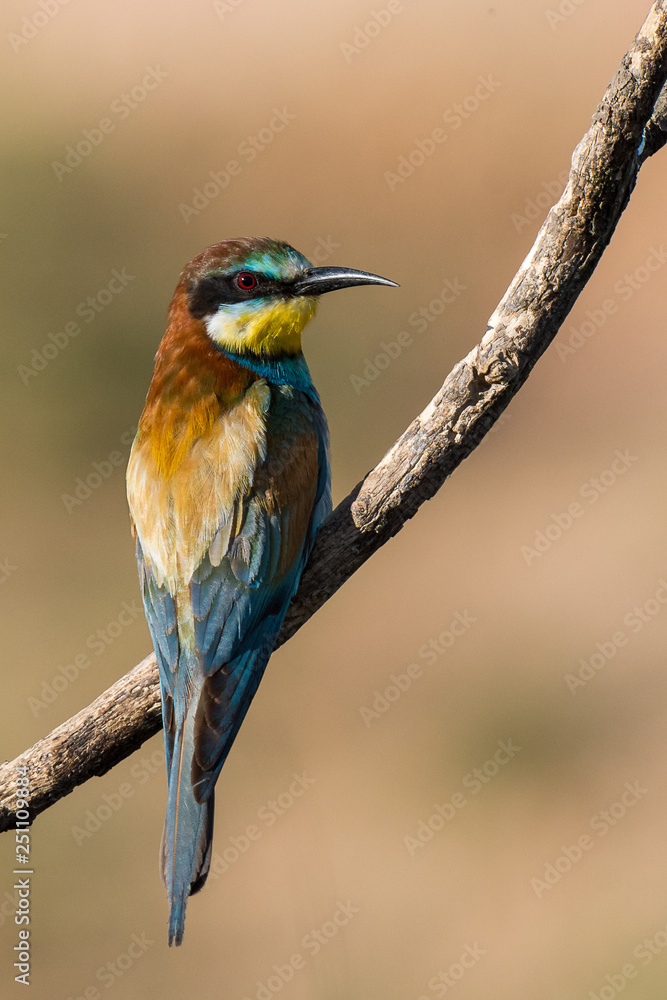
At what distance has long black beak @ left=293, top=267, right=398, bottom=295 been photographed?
10.7 ft

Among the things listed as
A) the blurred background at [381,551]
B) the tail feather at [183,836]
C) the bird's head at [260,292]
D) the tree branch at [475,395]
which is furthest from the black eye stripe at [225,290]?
the blurred background at [381,551]

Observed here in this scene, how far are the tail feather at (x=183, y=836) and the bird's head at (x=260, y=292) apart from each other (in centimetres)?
122

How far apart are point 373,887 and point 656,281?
5511 mm

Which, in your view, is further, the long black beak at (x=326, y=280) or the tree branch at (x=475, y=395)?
the long black beak at (x=326, y=280)

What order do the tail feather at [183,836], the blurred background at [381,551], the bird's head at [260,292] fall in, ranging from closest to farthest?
the tail feather at [183,836], the bird's head at [260,292], the blurred background at [381,551]

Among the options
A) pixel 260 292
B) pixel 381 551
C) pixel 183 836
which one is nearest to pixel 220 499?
pixel 260 292

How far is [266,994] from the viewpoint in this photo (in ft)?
16.2

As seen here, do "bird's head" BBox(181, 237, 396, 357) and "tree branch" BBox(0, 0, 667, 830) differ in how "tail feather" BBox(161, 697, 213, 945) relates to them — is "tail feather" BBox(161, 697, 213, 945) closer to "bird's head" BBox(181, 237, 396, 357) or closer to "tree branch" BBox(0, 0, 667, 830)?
"tree branch" BBox(0, 0, 667, 830)

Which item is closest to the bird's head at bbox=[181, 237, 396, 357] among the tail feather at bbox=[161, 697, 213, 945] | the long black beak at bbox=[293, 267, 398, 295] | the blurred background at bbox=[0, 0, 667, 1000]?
the long black beak at bbox=[293, 267, 398, 295]

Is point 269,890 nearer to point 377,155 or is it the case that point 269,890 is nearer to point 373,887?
point 373,887

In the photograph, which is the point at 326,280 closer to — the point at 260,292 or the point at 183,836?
the point at 260,292

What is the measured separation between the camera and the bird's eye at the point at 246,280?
325 cm

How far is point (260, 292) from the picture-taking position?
3234 mm

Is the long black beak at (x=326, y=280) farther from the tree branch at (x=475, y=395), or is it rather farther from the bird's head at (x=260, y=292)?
the tree branch at (x=475, y=395)
